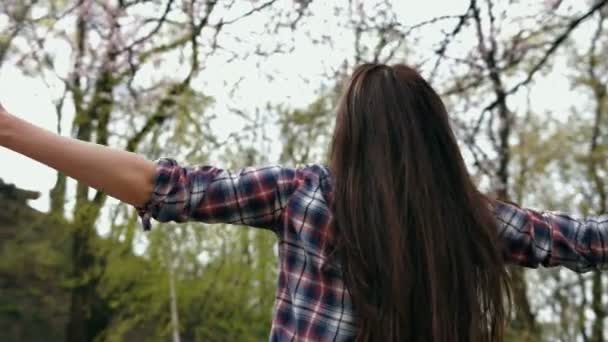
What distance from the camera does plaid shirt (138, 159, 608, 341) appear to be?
85 cm

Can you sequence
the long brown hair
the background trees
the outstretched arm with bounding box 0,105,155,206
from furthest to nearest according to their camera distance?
the background trees
the long brown hair
the outstretched arm with bounding box 0,105,155,206

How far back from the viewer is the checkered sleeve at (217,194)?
32.9 inches

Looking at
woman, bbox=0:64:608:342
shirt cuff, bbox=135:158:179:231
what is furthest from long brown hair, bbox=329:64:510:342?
shirt cuff, bbox=135:158:179:231

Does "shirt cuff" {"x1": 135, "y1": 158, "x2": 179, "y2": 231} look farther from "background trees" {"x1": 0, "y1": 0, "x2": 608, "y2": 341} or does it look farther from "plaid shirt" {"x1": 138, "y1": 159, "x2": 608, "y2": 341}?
"background trees" {"x1": 0, "y1": 0, "x2": 608, "y2": 341}

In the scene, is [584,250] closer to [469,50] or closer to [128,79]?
[469,50]

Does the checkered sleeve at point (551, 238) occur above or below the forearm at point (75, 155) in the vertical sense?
below

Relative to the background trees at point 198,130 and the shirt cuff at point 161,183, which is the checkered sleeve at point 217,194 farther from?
the background trees at point 198,130

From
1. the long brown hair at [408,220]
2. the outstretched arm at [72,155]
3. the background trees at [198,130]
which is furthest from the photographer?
the background trees at [198,130]

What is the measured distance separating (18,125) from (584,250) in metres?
0.67

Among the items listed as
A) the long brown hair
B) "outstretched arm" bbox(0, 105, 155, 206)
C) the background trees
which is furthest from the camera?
the background trees

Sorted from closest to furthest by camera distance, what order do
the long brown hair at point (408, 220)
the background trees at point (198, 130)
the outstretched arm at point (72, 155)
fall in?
the outstretched arm at point (72, 155), the long brown hair at point (408, 220), the background trees at point (198, 130)

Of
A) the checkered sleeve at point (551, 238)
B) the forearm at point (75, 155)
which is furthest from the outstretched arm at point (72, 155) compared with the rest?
the checkered sleeve at point (551, 238)

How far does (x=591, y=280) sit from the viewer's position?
7.21 m

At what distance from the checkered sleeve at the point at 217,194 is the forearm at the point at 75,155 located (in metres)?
0.04
